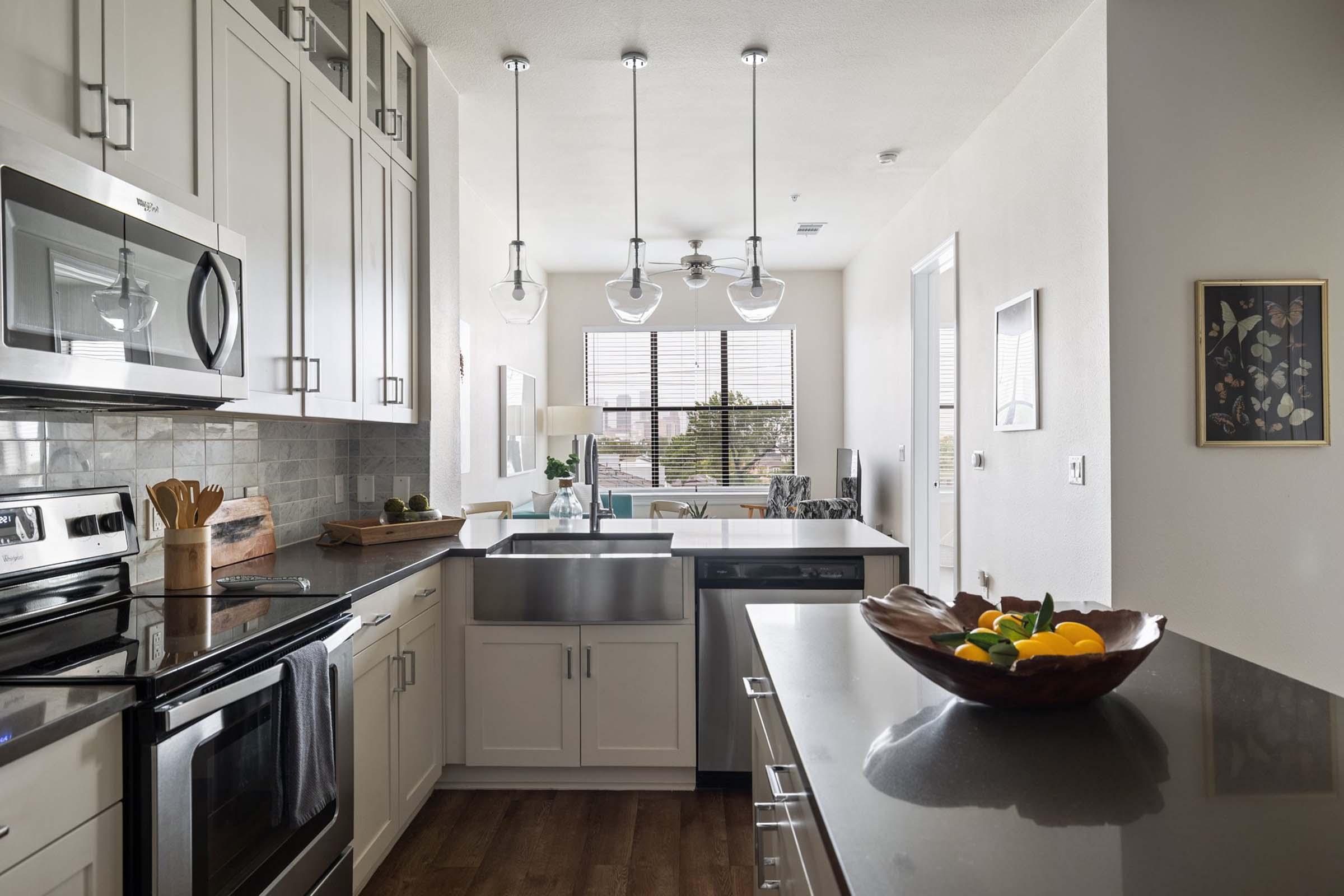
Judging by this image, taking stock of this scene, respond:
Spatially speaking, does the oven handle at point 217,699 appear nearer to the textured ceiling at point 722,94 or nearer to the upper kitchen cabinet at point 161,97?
the upper kitchen cabinet at point 161,97

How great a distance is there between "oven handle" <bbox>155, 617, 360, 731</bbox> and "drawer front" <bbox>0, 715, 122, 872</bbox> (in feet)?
0.22

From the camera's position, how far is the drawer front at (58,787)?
38.0 inches

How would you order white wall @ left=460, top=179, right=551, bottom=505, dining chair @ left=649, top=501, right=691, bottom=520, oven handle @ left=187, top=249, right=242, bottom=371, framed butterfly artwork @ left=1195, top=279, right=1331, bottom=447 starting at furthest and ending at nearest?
dining chair @ left=649, top=501, right=691, bottom=520, white wall @ left=460, top=179, right=551, bottom=505, framed butterfly artwork @ left=1195, top=279, right=1331, bottom=447, oven handle @ left=187, top=249, right=242, bottom=371

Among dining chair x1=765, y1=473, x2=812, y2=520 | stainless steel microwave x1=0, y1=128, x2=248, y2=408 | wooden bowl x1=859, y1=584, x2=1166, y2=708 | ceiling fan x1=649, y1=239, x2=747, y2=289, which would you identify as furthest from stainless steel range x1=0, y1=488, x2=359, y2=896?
dining chair x1=765, y1=473, x2=812, y2=520

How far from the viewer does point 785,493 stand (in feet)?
23.0

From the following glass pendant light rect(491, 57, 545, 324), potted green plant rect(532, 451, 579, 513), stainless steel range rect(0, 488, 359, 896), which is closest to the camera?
stainless steel range rect(0, 488, 359, 896)

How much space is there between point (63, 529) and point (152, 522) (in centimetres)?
38

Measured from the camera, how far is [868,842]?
0.71 meters

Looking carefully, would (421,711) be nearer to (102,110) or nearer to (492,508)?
(102,110)

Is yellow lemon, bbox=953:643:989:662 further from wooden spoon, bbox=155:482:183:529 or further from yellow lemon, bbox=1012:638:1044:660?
wooden spoon, bbox=155:482:183:529

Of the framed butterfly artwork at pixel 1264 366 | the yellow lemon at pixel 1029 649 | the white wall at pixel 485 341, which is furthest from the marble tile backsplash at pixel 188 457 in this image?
the framed butterfly artwork at pixel 1264 366

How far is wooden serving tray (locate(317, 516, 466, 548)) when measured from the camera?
8.99 ft

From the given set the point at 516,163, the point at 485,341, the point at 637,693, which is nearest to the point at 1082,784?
the point at 637,693

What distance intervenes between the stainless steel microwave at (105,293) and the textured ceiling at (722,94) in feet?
5.92
